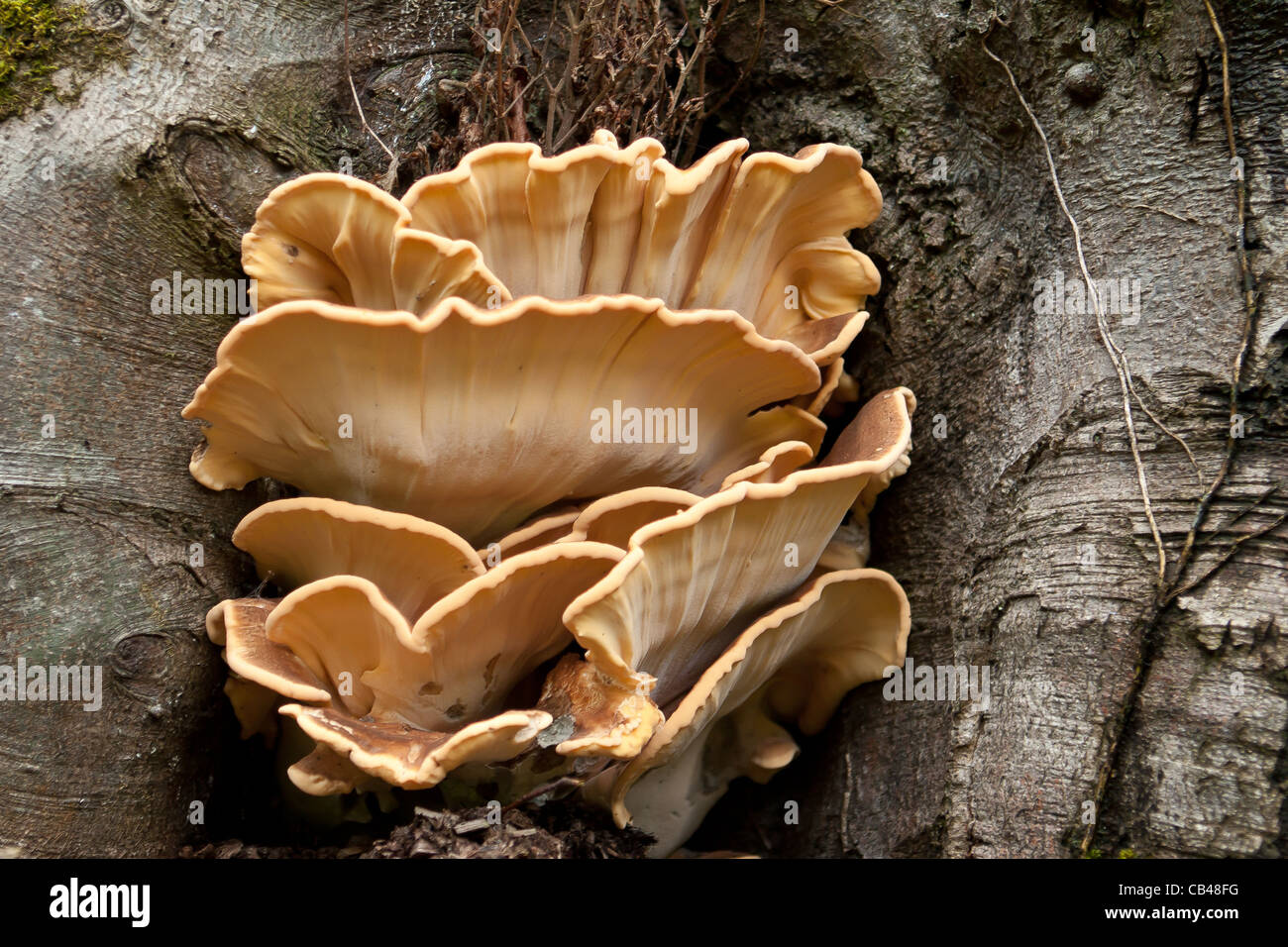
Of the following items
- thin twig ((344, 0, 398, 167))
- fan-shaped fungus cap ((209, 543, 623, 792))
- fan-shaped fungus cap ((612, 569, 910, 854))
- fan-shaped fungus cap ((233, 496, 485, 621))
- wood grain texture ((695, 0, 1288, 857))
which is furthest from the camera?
thin twig ((344, 0, 398, 167))

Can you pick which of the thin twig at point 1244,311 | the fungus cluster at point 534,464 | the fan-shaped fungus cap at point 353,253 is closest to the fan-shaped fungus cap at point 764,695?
the fungus cluster at point 534,464

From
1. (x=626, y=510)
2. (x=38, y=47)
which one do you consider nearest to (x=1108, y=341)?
(x=626, y=510)

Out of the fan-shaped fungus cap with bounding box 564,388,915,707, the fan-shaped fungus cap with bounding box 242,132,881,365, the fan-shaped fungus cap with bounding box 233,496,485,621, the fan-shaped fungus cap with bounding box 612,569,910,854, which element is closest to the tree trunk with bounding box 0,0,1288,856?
the fan-shaped fungus cap with bounding box 612,569,910,854

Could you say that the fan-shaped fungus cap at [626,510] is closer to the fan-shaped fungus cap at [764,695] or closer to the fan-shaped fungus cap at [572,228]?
the fan-shaped fungus cap at [764,695]

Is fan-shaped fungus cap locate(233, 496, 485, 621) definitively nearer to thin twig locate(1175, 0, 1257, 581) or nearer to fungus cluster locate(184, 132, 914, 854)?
fungus cluster locate(184, 132, 914, 854)

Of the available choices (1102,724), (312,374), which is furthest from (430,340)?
(1102,724)

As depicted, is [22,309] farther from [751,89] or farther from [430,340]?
[751,89]

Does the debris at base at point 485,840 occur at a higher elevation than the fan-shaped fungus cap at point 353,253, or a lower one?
lower
